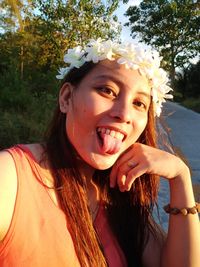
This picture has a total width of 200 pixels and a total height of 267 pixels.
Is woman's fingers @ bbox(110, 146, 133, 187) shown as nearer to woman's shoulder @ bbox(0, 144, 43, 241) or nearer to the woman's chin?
the woman's chin

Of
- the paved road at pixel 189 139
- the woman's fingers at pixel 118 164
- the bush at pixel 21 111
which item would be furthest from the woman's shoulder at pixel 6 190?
the bush at pixel 21 111

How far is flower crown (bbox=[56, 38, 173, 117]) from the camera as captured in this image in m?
1.91

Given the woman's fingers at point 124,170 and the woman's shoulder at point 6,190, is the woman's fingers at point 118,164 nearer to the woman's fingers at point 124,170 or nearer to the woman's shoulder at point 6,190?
the woman's fingers at point 124,170

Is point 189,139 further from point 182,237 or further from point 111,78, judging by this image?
point 111,78

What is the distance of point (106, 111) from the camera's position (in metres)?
1.76

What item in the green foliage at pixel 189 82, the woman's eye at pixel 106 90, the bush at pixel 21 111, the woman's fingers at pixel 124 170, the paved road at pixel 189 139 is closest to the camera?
the woman's eye at pixel 106 90

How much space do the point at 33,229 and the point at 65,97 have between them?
63 cm

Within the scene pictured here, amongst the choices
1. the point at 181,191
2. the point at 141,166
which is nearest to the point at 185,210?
the point at 181,191

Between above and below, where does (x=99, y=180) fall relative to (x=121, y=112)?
below

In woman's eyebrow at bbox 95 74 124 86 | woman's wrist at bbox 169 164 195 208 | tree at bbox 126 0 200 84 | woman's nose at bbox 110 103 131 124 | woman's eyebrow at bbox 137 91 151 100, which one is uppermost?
tree at bbox 126 0 200 84

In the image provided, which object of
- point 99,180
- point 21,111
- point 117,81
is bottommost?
point 21,111

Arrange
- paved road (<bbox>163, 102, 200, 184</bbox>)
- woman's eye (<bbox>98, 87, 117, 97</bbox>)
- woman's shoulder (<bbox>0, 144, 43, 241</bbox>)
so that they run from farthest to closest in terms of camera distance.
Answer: paved road (<bbox>163, 102, 200, 184</bbox>) < woman's eye (<bbox>98, 87, 117, 97</bbox>) < woman's shoulder (<bbox>0, 144, 43, 241</bbox>)

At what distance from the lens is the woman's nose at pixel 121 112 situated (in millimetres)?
1768

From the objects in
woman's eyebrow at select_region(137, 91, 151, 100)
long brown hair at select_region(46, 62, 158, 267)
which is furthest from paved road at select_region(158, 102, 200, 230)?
woman's eyebrow at select_region(137, 91, 151, 100)
